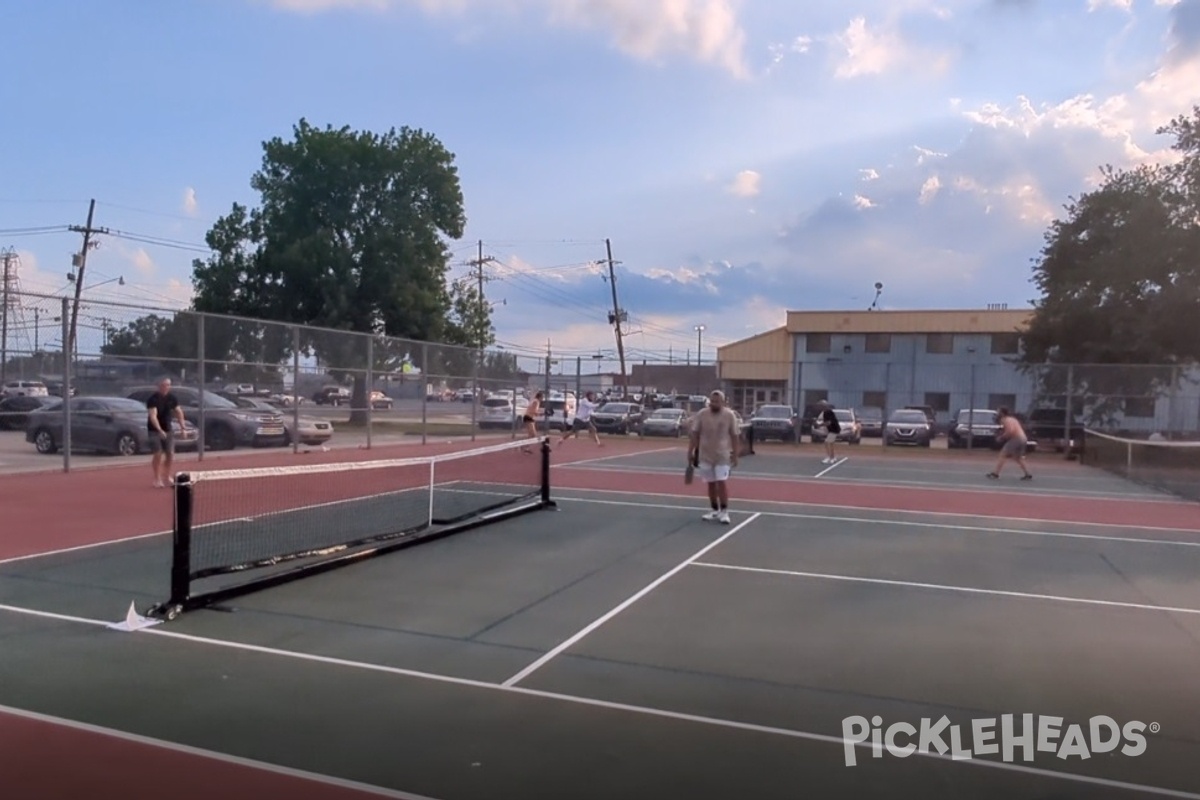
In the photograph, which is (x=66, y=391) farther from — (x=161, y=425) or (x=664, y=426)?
(x=664, y=426)

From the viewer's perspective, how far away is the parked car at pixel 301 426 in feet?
74.9

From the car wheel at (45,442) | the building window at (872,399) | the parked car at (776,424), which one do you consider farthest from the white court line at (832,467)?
the car wheel at (45,442)

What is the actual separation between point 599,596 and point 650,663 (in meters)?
2.19

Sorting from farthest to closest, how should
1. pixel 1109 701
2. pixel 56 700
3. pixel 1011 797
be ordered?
1. pixel 1109 701
2. pixel 56 700
3. pixel 1011 797

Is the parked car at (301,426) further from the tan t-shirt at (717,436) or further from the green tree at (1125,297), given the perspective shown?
the green tree at (1125,297)

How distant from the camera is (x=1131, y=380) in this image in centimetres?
3256

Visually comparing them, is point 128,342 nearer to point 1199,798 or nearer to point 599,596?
point 599,596

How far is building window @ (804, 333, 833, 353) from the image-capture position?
188 ft

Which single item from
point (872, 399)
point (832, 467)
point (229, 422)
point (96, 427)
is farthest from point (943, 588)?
point (872, 399)

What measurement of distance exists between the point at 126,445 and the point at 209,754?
16432mm

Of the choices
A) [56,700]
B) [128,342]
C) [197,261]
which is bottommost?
[56,700]

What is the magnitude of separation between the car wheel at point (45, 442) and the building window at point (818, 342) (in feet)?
147

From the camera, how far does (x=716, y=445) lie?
1405 centimetres

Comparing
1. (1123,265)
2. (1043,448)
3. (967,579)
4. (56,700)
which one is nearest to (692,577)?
(967,579)
